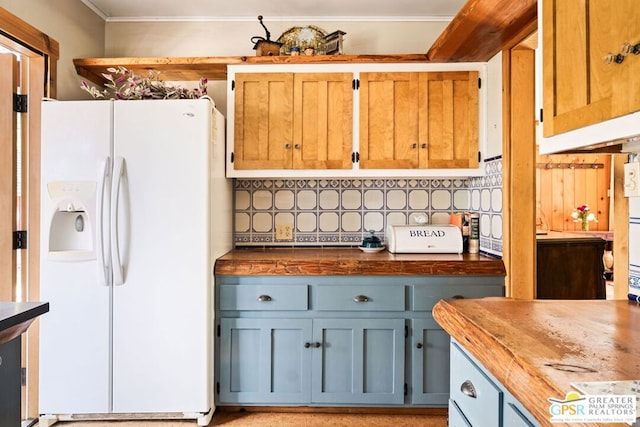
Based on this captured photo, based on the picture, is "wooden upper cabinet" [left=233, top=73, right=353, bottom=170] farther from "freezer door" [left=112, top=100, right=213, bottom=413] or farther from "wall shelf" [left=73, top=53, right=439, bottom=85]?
"freezer door" [left=112, top=100, right=213, bottom=413]

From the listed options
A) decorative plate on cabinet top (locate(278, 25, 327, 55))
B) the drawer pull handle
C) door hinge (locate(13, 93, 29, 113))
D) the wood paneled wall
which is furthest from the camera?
the wood paneled wall

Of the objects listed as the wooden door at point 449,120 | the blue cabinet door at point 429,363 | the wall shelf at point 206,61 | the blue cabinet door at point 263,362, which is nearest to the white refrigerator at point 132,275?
the blue cabinet door at point 263,362

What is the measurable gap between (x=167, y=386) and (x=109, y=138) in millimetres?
1385

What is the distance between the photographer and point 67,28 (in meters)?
2.45

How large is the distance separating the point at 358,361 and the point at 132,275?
134cm

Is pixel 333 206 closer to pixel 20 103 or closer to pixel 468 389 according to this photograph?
pixel 468 389

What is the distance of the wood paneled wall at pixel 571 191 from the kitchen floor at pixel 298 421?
3401 mm

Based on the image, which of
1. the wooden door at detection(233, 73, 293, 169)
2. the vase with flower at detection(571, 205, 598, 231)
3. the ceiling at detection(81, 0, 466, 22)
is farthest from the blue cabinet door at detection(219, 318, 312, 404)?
the vase with flower at detection(571, 205, 598, 231)

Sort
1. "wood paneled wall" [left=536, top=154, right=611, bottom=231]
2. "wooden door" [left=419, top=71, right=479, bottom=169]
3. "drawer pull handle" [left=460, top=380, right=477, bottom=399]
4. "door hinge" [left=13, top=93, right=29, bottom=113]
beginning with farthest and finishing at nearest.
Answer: "wood paneled wall" [left=536, top=154, right=611, bottom=231], "wooden door" [left=419, top=71, right=479, bottom=169], "door hinge" [left=13, top=93, right=29, bottom=113], "drawer pull handle" [left=460, top=380, right=477, bottom=399]

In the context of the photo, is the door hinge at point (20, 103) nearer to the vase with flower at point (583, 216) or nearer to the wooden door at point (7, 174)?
the wooden door at point (7, 174)

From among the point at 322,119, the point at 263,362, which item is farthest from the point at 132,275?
the point at 322,119

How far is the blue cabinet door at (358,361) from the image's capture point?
226 cm

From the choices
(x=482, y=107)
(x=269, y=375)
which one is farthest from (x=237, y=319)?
(x=482, y=107)

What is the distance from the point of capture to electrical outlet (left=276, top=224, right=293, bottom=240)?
282cm
